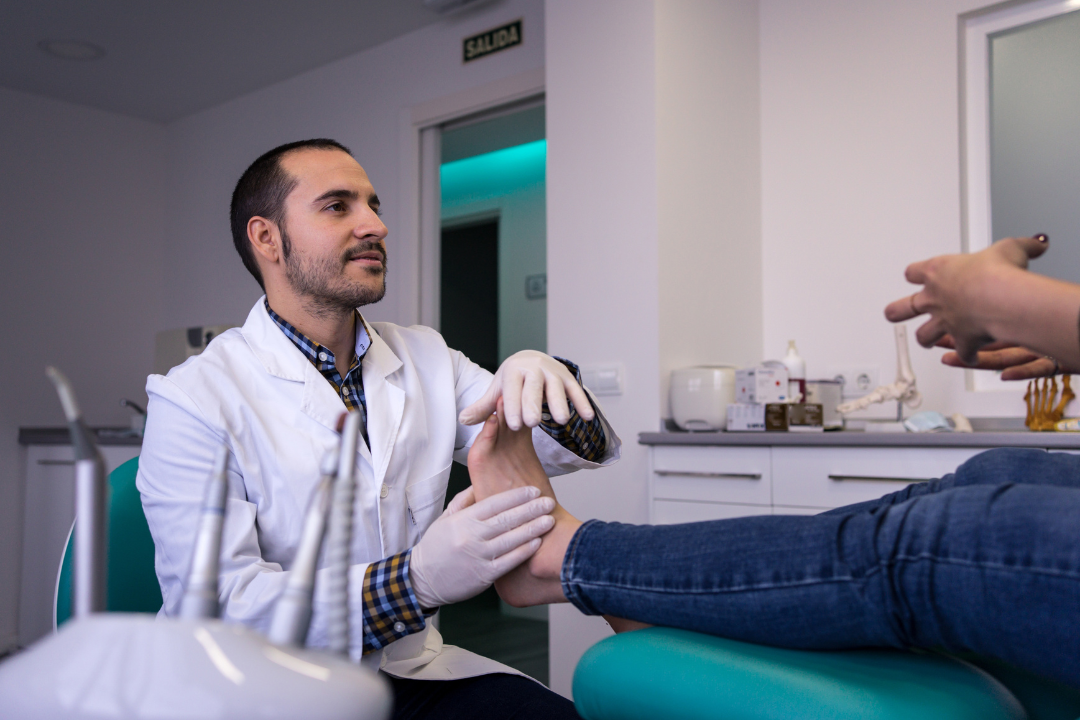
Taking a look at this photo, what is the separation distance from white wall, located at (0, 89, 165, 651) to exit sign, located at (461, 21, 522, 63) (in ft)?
7.63

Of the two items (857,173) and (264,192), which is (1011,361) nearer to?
(264,192)

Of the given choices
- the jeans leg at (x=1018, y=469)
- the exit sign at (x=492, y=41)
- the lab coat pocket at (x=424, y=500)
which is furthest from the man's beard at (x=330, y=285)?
the exit sign at (x=492, y=41)

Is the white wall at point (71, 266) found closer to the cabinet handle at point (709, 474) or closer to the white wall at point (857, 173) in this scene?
the cabinet handle at point (709, 474)

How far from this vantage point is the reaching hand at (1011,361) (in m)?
0.96

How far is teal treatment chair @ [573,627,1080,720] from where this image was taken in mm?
707

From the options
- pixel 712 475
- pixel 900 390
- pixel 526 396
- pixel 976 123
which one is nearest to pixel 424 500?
pixel 526 396

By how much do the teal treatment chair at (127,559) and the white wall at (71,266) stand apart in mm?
3293

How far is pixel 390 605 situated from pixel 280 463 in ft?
0.95

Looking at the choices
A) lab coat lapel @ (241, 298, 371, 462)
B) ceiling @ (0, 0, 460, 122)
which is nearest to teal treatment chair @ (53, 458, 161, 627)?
lab coat lapel @ (241, 298, 371, 462)

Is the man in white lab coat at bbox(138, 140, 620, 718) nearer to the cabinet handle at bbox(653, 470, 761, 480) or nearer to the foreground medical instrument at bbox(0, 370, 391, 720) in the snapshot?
the foreground medical instrument at bbox(0, 370, 391, 720)

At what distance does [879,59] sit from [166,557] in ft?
8.57

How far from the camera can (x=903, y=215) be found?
2.63 meters

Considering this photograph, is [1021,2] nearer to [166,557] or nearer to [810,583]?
[810,583]

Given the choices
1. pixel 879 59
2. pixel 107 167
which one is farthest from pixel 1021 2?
pixel 107 167
